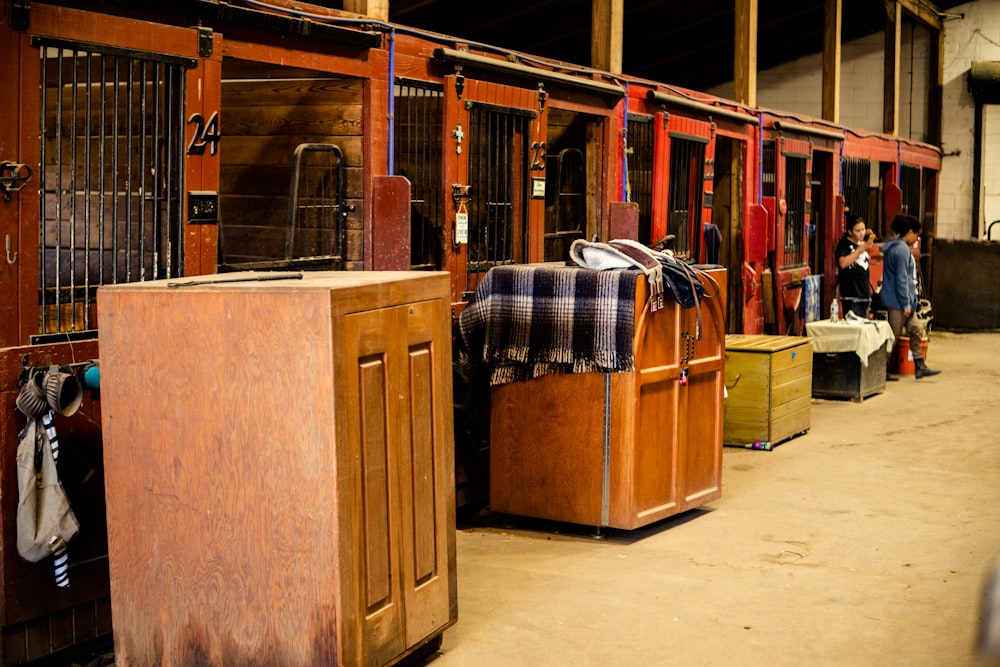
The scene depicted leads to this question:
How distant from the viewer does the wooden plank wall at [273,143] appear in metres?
5.32

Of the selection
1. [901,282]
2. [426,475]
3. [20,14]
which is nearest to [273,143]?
[20,14]

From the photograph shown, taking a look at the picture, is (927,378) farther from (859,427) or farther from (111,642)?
(111,642)

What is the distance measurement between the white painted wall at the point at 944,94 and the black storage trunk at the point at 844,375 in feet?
23.7

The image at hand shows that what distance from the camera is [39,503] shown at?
12.0 feet

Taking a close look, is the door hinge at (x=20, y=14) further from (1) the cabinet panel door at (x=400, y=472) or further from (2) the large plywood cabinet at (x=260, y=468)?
(1) the cabinet panel door at (x=400, y=472)

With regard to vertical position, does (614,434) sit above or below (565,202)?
below

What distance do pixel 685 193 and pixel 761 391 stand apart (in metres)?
1.57

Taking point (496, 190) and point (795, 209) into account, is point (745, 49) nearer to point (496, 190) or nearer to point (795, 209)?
point (795, 209)

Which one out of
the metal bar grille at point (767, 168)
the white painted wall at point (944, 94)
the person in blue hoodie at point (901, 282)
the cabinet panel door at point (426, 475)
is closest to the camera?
the cabinet panel door at point (426, 475)

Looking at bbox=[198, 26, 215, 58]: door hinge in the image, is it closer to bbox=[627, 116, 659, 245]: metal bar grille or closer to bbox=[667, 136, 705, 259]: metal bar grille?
bbox=[627, 116, 659, 245]: metal bar grille

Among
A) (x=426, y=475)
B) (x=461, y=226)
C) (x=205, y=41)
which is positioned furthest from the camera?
(x=461, y=226)

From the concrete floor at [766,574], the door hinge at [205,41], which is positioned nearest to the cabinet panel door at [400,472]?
the concrete floor at [766,574]

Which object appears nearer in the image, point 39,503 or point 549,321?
point 39,503

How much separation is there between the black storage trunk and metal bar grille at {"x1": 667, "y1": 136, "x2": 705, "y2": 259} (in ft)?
5.40
